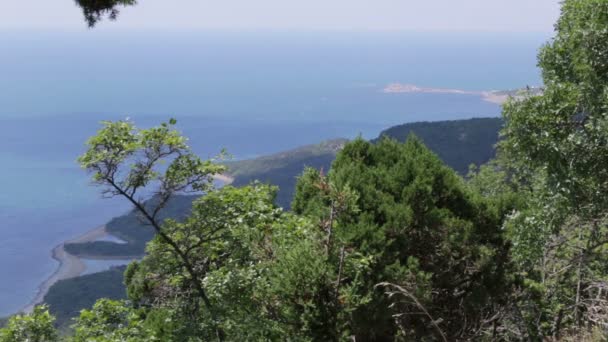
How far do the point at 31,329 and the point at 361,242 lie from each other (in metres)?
5.97

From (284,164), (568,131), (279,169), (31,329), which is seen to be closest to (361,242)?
(568,131)

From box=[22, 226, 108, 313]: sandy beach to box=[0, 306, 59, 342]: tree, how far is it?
12290 cm

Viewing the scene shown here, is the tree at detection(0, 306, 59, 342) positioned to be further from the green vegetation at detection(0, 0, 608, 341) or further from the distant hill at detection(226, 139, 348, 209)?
the distant hill at detection(226, 139, 348, 209)

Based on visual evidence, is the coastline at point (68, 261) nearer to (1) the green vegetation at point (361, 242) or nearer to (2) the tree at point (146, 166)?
(1) the green vegetation at point (361, 242)

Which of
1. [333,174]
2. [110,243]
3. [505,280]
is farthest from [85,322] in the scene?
[110,243]

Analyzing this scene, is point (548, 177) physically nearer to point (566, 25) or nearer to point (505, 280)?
point (566, 25)

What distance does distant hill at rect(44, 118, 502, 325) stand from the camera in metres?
103

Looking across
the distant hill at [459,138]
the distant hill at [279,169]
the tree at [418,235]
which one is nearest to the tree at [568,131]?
A: the tree at [418,235]

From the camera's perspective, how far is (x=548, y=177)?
29.4ft

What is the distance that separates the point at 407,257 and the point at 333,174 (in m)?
2.50

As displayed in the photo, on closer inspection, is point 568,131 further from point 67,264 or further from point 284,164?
point 284,164

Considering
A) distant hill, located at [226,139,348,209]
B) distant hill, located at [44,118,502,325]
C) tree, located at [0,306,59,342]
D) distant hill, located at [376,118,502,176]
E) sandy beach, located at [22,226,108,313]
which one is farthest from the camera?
distant hill, located at [226,139,348,209]

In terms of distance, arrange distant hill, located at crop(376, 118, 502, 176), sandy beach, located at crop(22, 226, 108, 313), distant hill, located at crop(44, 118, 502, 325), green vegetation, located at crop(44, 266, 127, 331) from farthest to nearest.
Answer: distant hill, located at crop(376, 118, 502, 176) < sandy beach, located at crop(22, 226, 108, 313) < distant hill, located at crop(44, 118, 502, 325) < green vegetation, located at crop(44, 266, 127, 331)

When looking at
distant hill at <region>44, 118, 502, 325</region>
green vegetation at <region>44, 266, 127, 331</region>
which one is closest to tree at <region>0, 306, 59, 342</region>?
green vegetation at <region>44, 266, 127, 331</region>
